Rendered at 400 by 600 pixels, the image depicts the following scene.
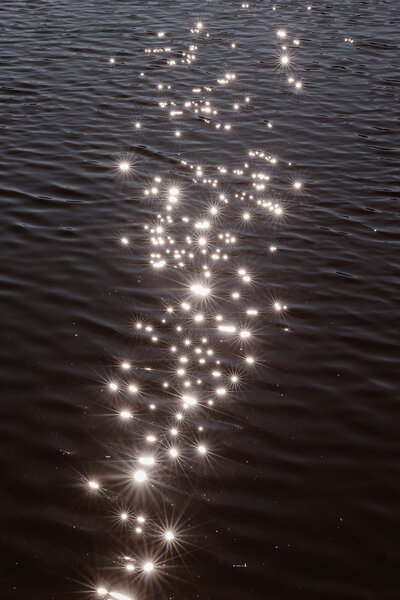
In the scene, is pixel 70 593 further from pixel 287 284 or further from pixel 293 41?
pixel 293 41

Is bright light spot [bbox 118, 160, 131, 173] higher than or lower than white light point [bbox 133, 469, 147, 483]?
higher

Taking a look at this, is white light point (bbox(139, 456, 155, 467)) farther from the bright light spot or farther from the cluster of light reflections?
the bright light spot

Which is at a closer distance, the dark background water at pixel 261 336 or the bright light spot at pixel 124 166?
the dark background water at pixel 261 336

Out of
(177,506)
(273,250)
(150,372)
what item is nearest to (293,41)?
(273,250)

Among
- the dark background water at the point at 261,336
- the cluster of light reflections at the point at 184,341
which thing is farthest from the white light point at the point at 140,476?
the dark background water at the point at 261,336

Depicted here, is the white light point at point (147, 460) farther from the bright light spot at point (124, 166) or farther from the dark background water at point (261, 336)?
the bright light spot at point (124, 166)

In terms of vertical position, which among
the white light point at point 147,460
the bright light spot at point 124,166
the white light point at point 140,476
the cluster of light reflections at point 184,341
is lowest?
the white light point at point 140,476

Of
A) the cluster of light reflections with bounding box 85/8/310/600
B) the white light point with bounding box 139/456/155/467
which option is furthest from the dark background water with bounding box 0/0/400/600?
the white light point with bounding box 139/456/155/467

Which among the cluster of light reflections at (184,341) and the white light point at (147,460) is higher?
the cluster of light reflections at (184,341)
